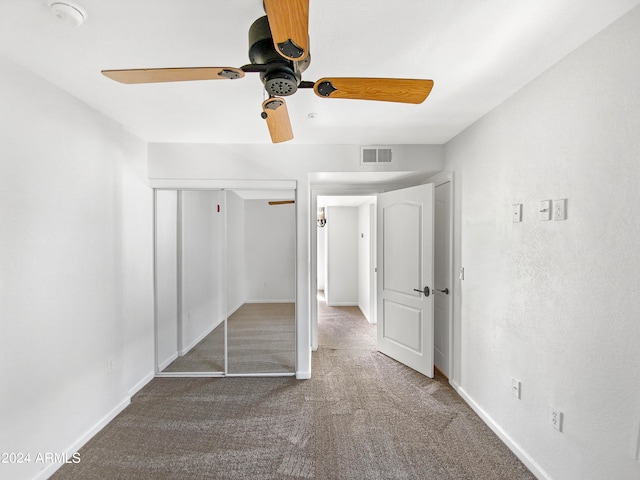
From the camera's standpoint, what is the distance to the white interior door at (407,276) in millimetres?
3104

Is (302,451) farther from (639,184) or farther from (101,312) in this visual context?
(639,184)

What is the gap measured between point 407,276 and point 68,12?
3216 mm

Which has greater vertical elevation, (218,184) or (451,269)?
(218,184)

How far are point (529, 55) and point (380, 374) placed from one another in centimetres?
292

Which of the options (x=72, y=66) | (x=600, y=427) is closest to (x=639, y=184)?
(x=600, y=427)

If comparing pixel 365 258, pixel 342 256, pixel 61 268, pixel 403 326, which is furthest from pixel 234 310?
pixel 342 256

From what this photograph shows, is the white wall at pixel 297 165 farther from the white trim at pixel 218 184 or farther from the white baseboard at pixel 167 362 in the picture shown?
the white baseboard at pixel 167 362

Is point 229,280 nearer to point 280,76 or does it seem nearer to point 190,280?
point 190,280

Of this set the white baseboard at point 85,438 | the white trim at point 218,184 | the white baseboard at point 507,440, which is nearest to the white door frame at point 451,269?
the white baseboard at point 507,440

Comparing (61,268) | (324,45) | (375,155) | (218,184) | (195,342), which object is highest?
(324,45)

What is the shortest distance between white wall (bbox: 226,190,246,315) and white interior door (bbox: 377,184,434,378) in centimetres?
167

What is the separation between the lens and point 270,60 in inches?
48.2

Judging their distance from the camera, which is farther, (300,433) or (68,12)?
(300,433)

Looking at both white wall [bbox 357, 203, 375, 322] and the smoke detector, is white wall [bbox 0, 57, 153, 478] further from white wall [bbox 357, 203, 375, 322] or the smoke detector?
white wall [bbox 357, 203, 375, 322]
